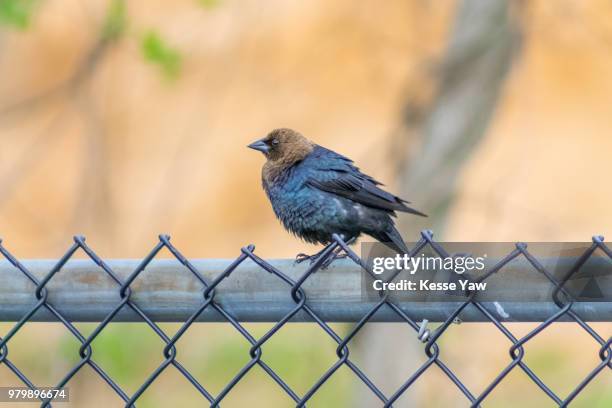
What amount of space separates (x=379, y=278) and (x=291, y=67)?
7383mm

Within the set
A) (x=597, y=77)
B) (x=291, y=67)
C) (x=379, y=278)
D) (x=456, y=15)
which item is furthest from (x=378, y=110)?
(x=379, y=278)

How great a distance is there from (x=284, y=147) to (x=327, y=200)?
56 centimetres

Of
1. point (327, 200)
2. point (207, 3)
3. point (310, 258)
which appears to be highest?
point (207, 3)

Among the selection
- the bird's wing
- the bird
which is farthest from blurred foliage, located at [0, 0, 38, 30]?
the bird's wing

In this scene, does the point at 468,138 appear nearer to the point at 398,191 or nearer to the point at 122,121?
the point at 398,191

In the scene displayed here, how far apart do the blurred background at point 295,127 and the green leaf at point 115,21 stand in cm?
2

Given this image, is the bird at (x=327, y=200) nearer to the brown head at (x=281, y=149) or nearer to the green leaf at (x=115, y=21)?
the brown head at (x=281, y=149)

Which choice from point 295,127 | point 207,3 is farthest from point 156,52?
point 295,127

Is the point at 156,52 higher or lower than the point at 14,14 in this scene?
higher

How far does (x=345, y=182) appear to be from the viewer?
434 centimetres

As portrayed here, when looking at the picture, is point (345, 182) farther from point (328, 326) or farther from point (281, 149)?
point (328, 326)

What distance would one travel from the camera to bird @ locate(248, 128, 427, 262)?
4195mm

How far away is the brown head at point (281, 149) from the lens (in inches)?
181

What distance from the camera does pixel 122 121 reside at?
9.28 meters
